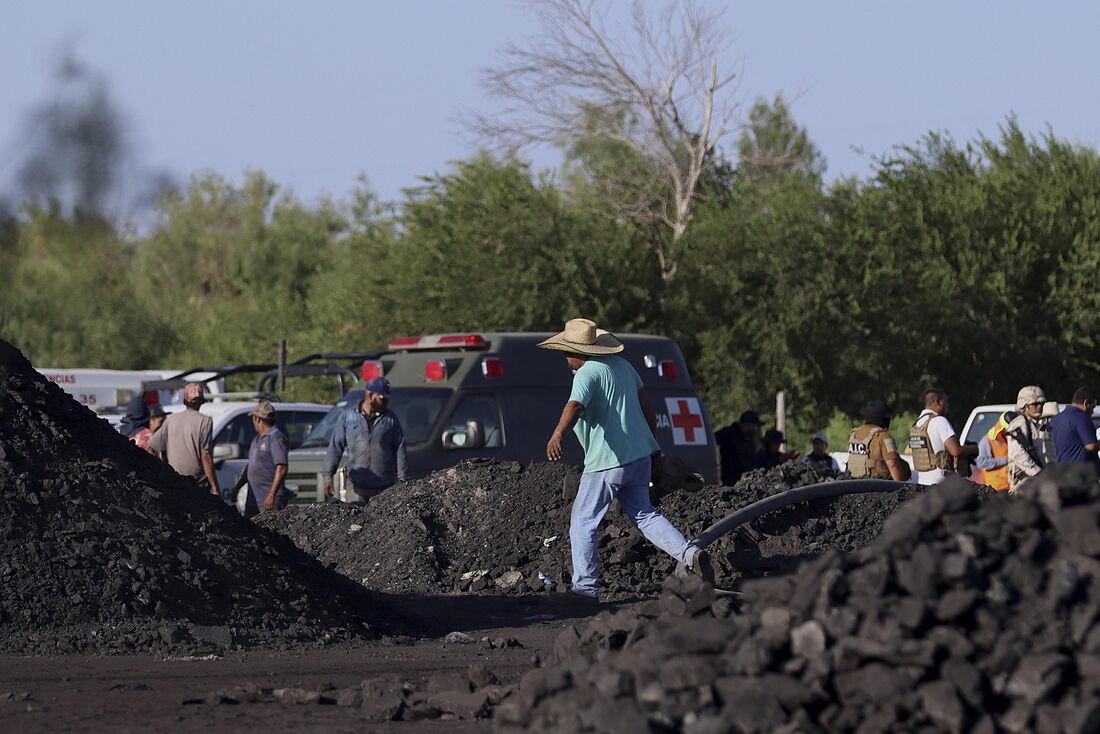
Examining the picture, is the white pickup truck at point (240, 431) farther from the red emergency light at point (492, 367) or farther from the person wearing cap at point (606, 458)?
the person wearing cap at point (606, 458)

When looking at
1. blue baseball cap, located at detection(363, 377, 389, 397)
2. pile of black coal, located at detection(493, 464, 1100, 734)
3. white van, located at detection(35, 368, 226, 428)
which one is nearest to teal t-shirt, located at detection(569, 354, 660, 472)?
blue baseball cap, located at detection(363, 377, 389, 397)

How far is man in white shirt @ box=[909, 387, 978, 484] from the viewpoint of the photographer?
470 inches

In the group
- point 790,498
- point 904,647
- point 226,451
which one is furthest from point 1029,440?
point 226,451

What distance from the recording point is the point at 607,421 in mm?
8719

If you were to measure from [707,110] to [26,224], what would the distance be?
2913 centimetres

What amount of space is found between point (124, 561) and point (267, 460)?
15.8 ft

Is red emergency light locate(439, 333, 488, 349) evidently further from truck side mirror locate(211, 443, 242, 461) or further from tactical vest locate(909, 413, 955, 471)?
tactical vest locate(909, 413, 955, 471)

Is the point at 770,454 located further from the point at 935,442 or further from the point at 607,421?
the point at 607,421

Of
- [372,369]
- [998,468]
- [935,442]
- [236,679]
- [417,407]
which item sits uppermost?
[372,369]

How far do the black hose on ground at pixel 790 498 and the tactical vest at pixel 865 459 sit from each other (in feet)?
2.75

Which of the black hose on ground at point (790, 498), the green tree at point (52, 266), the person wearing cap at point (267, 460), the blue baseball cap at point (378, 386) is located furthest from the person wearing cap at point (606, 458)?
the person wearing cap at point (267, 460)

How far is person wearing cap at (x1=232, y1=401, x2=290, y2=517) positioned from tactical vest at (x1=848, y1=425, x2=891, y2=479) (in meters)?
5.27

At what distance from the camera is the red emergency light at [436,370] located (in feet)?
44.2

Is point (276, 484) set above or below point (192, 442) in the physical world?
below
